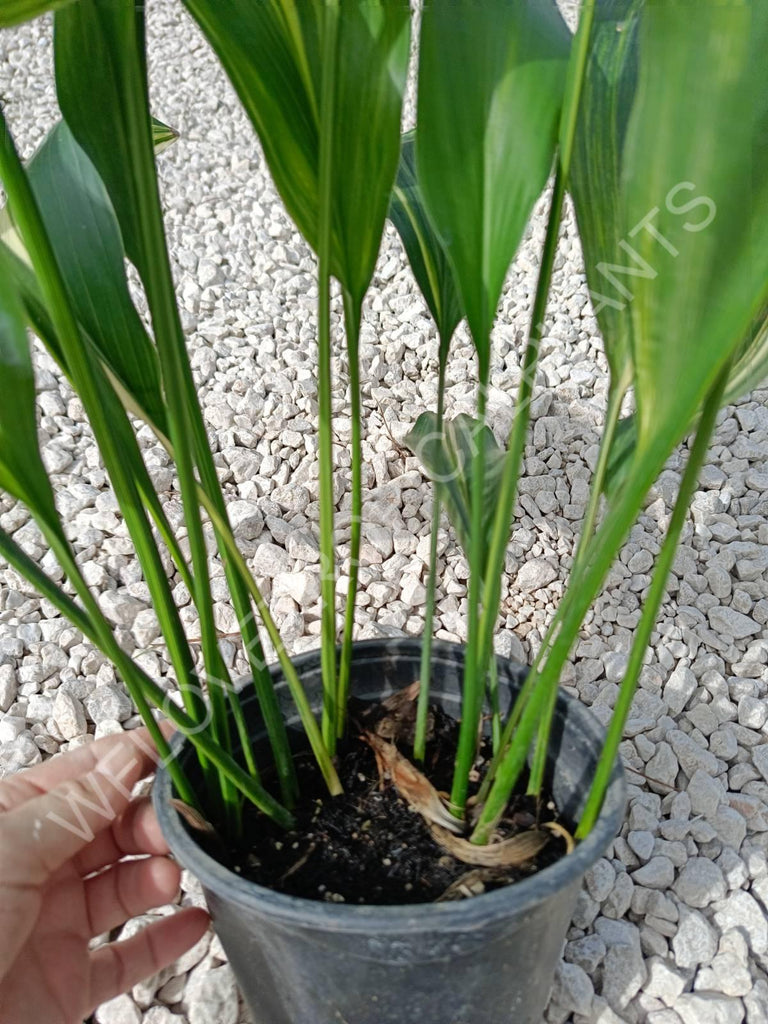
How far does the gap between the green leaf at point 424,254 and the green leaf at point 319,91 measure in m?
0.08

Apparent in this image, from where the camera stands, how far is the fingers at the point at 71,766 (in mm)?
552

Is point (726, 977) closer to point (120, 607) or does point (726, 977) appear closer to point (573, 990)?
point (573, 990)

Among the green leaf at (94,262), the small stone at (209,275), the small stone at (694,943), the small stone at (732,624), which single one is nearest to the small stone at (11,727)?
the green leaf at (94,262)

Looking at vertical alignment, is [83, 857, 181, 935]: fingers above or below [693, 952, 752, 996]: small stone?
above

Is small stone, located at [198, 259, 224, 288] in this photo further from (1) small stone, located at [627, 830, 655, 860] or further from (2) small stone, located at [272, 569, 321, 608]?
(1) small stone, located at [627, 830, 655, 860]

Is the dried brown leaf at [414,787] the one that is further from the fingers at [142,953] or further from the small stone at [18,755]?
the small stone at [18,755]

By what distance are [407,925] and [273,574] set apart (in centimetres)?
61

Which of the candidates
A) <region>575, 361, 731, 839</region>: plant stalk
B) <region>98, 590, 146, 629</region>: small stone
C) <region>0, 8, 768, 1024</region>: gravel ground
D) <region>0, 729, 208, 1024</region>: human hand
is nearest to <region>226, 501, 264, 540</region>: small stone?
<region>0, 8, 768, 1024</region>: gravel ground

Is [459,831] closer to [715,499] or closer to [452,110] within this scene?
[452,110]

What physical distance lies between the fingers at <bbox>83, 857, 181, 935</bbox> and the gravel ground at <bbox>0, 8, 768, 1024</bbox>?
97mm

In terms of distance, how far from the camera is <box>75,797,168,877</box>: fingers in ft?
1.87

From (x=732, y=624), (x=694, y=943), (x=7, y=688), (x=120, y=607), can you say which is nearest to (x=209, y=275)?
(x=120, y=607)

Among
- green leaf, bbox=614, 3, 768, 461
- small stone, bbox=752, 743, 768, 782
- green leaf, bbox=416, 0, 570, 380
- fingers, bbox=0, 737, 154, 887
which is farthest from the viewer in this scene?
small stone, bbox=752, 743, 768, 782

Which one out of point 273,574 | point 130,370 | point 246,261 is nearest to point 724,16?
point 130,370
